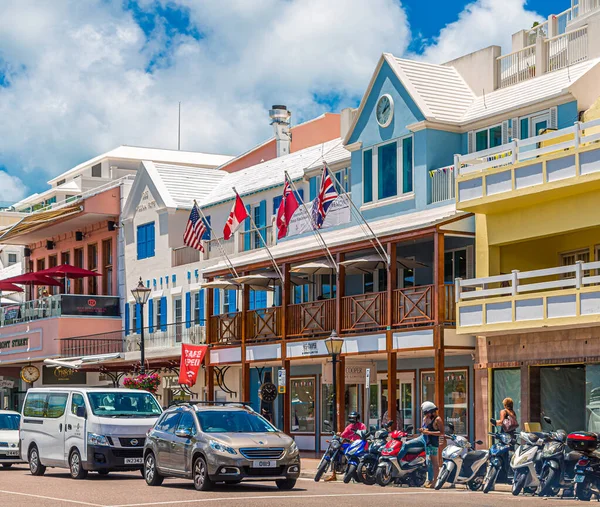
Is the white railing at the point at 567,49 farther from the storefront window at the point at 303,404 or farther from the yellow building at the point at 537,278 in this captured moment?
the storefront window at the point at 303,404

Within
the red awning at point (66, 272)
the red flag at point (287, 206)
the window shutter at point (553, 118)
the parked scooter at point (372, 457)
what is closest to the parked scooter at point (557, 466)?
the parked scooter at point (372, 457)

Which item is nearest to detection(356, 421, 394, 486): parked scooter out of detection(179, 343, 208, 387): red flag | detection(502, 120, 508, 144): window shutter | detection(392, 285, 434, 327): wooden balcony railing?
detection(392, 285, 434, 327): wooden balcony railing

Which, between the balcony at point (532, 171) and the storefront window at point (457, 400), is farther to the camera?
the storefront window at point (457, 400)

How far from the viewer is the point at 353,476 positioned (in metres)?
24.2

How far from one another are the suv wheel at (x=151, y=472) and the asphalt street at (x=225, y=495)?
0.17 meters

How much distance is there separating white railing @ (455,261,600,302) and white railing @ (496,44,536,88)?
6.16 m

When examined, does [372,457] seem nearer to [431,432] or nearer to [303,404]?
[431,432]

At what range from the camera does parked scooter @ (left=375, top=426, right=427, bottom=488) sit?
75.8ft

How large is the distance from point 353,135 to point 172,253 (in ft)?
41.8

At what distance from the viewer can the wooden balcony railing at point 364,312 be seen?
31.4 metres

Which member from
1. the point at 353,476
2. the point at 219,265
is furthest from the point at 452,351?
the point at 219,265

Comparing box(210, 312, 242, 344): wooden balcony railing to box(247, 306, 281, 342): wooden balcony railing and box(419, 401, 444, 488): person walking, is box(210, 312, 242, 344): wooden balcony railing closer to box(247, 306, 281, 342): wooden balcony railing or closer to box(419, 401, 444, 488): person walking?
box(247, 306, 281, 342): wooden balcony railing

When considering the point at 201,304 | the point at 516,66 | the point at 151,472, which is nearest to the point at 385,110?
the point at 516,66

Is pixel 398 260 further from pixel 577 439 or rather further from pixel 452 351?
pixel 577 439
